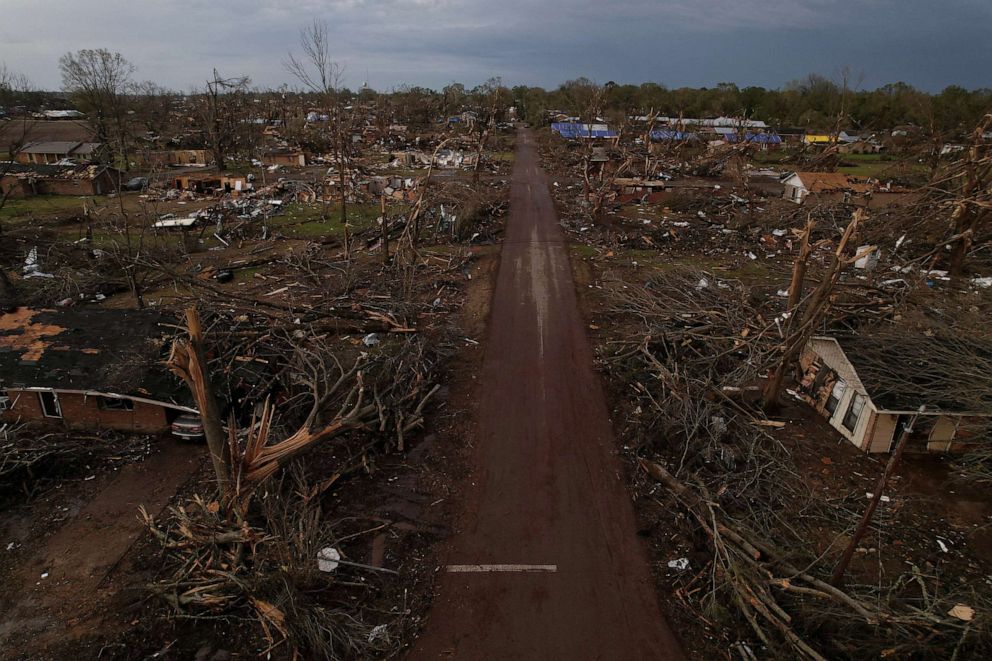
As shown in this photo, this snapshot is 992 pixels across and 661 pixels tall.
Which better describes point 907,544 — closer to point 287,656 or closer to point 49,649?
point 287,656

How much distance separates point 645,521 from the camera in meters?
10.0

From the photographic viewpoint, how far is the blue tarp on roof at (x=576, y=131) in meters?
58.5

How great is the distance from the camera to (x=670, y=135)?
57438 millimetres

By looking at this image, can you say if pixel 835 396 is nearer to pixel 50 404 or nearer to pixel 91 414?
pixel 91 414

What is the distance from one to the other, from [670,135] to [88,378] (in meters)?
57.2

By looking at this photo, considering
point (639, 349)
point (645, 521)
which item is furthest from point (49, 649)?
point (639, 349)

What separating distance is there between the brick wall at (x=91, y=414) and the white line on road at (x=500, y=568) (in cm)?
784

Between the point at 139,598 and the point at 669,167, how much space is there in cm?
4833

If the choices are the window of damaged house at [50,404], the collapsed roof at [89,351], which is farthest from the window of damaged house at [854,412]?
the window of damaged house at [50,404]

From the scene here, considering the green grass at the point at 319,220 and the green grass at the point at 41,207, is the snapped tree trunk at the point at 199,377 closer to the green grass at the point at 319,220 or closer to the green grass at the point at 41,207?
the green grass at the point at 319,220

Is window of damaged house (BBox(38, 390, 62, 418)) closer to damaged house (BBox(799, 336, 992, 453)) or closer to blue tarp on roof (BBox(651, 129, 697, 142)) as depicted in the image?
damaged house (BBox(799, 336, 992, 453))

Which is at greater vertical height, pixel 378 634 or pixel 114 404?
pixel 114 404

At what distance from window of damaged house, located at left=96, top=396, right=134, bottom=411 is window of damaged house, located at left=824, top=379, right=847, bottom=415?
1610cm

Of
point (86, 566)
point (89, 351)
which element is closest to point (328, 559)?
point (86, 566)
